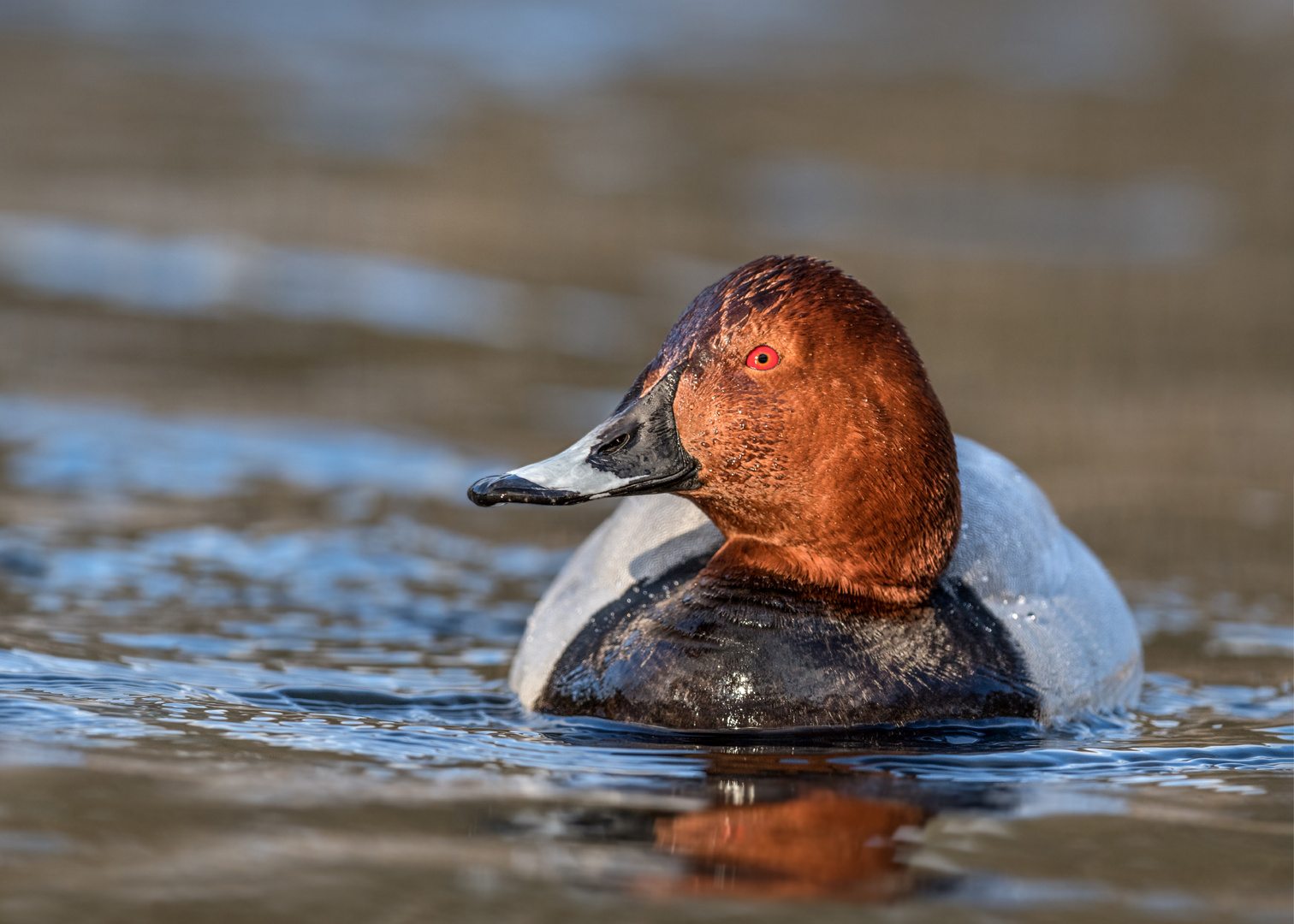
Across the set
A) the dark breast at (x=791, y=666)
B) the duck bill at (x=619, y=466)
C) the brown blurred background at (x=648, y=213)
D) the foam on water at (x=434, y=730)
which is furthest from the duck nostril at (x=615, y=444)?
the brown blurred background at (x=648, y=213)

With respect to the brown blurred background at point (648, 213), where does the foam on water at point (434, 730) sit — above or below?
below

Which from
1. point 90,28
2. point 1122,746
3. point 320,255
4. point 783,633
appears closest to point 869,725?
point 783,633

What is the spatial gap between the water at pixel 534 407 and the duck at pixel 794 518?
0.13 metres

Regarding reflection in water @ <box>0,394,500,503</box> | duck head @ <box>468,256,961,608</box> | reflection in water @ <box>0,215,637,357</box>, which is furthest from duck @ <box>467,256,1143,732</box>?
reflection in water @ <box>0,215,637,357</box>

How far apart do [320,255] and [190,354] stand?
2.10 meters

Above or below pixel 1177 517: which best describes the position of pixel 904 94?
above

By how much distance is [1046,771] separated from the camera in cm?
423

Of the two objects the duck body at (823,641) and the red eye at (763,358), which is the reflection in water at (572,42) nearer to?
the duck body at (823,641)

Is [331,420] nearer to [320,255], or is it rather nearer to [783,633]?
[320,255]

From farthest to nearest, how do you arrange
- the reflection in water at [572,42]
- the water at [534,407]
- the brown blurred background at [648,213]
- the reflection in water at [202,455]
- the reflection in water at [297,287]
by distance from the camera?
1. the reflection in water at [572,42]
2. the reflection in water at [297,287]
3. the brown blurred background at [648,213]
4. the reflection in water at [202,455]
5. the water at [534,407]

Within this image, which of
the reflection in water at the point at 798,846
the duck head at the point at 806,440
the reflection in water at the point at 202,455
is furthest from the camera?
the reflection in water at the point at 202,455

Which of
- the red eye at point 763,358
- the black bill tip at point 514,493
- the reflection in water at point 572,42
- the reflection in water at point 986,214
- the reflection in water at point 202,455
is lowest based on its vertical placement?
the black bill tip at point 514,493

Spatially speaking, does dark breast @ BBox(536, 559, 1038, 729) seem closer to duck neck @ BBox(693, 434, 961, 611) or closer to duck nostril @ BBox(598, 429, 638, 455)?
duck neck @ BBox(693, 434, 961, 611)

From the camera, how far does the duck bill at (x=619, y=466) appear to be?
4434 mm
